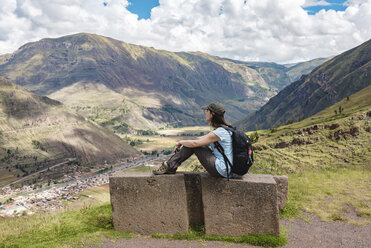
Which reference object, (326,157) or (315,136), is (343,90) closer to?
(315,136)

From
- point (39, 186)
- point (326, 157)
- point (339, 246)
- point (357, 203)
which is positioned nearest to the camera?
point (339, 246)

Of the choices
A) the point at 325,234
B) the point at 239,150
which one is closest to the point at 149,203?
the point at 239,150

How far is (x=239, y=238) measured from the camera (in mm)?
8086

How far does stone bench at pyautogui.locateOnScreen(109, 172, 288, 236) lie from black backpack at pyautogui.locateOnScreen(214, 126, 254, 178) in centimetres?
56

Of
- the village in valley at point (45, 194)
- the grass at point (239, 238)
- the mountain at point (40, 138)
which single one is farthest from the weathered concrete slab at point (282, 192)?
the mountain at point (40, 138)

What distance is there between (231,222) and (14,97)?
219 meters

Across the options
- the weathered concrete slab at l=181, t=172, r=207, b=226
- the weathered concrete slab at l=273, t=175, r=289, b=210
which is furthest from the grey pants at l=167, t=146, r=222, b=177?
the weathered concrete slab at l=273, t=175, r=289, b=210

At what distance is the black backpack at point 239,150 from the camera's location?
25.1 ft

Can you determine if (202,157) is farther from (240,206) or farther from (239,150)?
(240,206)

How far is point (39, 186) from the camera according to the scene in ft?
414

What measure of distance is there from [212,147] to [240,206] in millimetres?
2139

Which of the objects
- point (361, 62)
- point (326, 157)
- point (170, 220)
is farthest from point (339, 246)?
point (361, 62)

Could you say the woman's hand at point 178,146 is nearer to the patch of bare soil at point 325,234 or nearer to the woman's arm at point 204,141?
the woman's arm at point 204,141

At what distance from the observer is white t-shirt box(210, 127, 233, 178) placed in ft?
25.0
